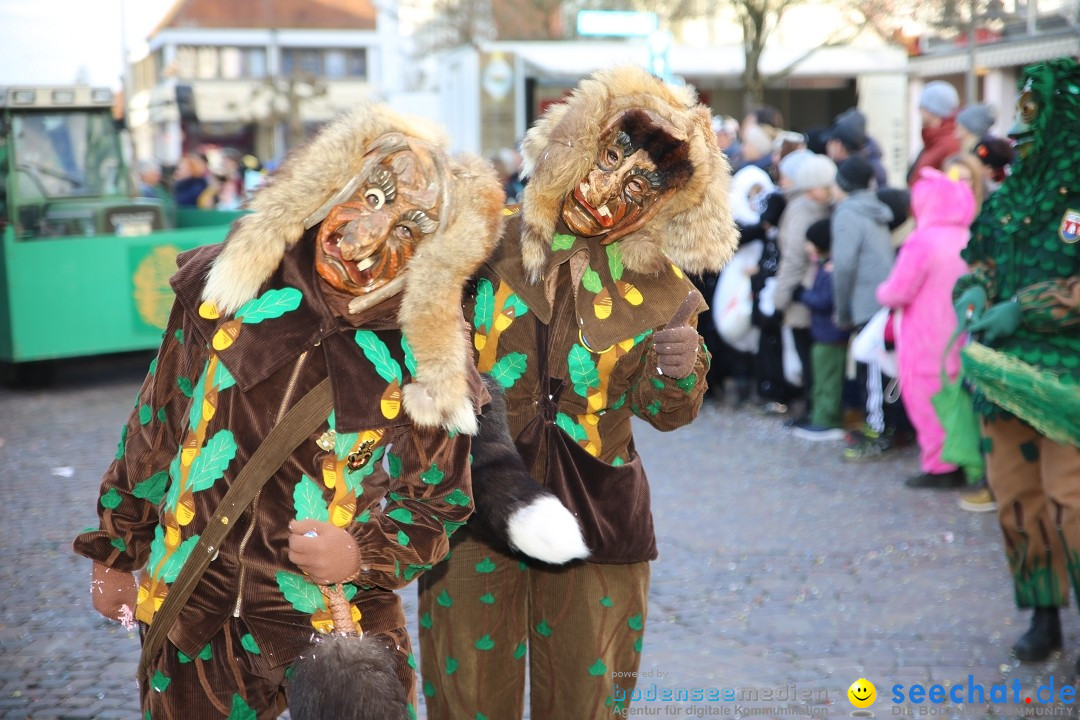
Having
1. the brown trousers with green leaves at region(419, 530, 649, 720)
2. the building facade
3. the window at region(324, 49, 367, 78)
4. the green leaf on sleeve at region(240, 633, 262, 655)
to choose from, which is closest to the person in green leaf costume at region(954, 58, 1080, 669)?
the brown trousers with green leaves at region(419, 530, 649, 720)

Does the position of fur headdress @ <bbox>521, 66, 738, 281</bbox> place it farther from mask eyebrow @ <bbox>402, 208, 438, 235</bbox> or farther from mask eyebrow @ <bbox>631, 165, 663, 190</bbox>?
mask eyebrow @ <bbox>402, 208, 438, 235</bbox>

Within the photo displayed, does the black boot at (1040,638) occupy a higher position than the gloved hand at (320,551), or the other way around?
the gloved hand at (320,551)

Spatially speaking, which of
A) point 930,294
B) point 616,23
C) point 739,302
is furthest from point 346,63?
point 930,294

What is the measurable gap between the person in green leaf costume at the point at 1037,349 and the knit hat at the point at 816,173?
3.93 m

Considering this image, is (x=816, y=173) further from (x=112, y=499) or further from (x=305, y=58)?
(x=305, y=58)

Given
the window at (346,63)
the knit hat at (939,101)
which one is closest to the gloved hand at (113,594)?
the knit hat at (939,101)

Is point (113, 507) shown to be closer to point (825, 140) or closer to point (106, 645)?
point (106, 645)

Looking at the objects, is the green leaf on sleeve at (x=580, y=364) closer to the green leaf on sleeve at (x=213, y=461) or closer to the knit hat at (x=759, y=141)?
the green leaf on sleeve at (x=213, y=461)

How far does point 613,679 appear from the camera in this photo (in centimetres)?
321

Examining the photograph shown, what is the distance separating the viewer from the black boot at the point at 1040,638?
4.63 metres

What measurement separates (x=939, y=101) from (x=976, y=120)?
40.2 inches

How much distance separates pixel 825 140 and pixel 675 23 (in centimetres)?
A: 1525

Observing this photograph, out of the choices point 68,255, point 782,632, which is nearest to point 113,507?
point 782,632

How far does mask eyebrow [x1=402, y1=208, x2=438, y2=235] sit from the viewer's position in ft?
8.13
